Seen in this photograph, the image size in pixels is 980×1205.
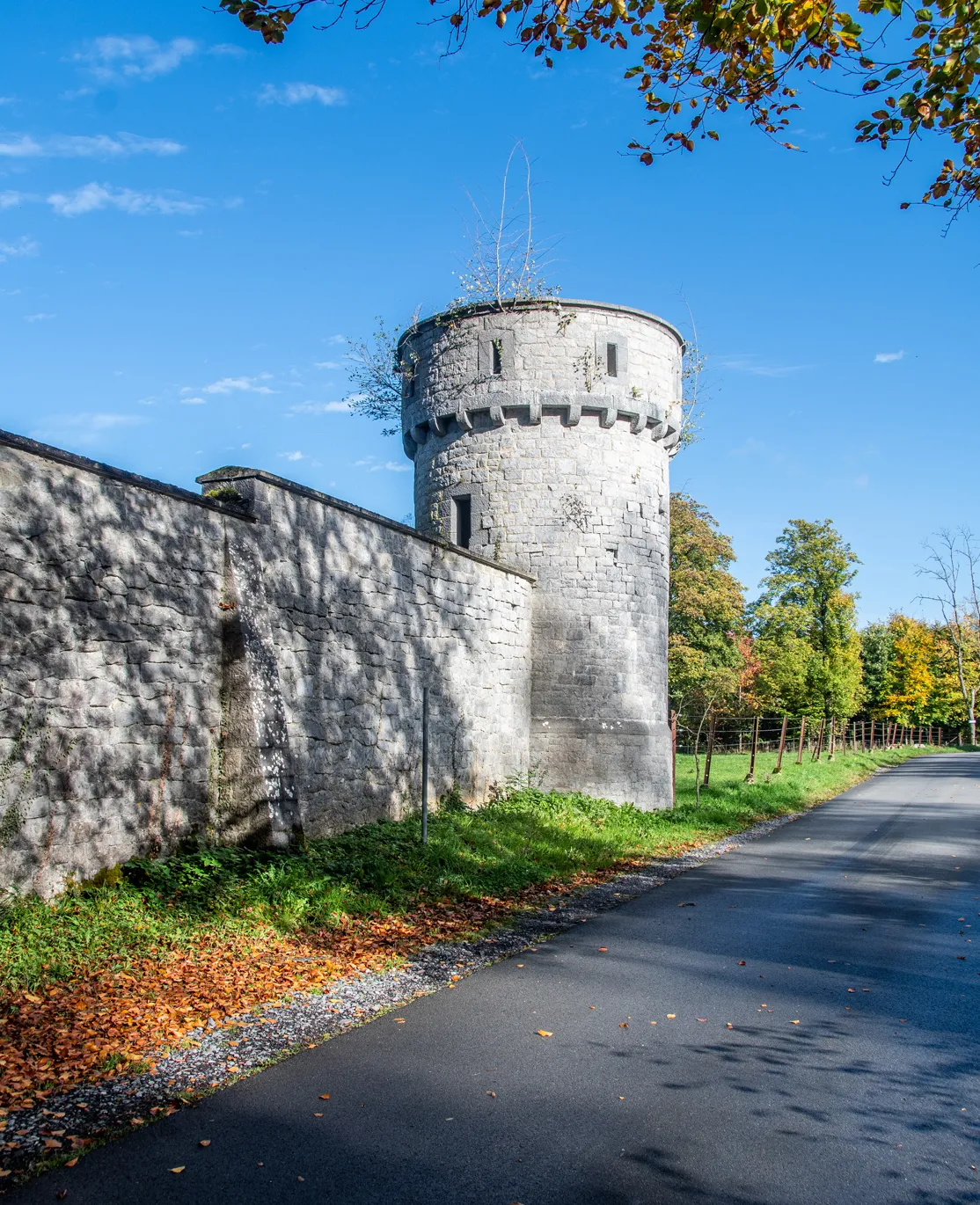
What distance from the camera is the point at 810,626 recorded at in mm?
39219

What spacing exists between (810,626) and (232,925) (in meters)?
36.3

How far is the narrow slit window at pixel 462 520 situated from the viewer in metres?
14.5

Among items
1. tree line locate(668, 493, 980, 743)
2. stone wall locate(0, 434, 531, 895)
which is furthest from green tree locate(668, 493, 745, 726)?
stone wall locate(0, 434, 531, 895)

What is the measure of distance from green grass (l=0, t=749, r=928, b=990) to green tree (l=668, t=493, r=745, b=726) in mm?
15694

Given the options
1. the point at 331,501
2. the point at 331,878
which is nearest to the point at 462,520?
the point at 331,501

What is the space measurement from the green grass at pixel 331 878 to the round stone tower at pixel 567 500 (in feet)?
3.20

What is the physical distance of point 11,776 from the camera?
20.1 ft

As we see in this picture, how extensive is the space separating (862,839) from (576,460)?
6.75 meters

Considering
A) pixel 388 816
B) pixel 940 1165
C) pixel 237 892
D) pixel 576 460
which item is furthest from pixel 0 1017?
pixel 576 460

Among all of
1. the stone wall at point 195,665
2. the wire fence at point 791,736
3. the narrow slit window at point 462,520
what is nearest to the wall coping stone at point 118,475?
the stone wall at point 195,665

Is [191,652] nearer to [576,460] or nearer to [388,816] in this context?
[388,816]

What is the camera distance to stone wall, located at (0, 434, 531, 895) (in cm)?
638

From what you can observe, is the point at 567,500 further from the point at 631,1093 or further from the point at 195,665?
the point at 631,1093

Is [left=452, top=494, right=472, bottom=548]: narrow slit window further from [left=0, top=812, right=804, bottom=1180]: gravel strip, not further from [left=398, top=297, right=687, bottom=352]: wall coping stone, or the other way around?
[left=0, top=812, right=804, bottom=1180]: gravel strip
